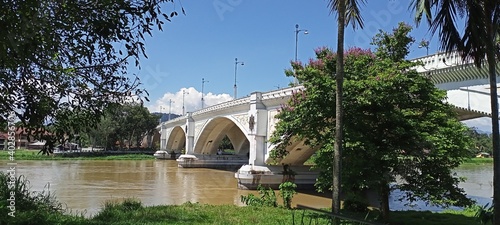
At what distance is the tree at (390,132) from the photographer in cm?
1117

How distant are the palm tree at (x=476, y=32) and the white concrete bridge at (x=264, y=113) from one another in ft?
2.09

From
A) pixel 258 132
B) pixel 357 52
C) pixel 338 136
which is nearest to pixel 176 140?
pixel 258 132

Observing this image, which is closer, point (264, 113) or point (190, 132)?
point (264, 113)

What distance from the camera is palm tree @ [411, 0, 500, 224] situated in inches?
275

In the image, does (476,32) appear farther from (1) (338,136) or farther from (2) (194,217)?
(2) (194,217)

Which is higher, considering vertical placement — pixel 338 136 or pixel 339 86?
pixel 339 86

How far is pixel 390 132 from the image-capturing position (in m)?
11.9

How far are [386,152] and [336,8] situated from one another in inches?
196

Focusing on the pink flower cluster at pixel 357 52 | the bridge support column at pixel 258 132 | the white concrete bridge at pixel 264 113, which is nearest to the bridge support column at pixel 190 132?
the white concrete bridge at pixel 264 113

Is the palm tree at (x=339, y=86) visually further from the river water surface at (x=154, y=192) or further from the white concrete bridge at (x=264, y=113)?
the river water surface at (x=154, y=192)

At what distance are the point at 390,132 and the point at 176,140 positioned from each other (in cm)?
5587

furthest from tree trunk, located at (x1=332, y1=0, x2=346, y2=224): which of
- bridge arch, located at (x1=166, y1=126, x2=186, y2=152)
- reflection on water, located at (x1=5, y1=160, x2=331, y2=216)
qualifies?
bridge arch, located at (x1=166, y1=126, x2=186, y2=152)

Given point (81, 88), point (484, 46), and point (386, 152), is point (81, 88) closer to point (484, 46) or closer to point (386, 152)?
point (484, 46)

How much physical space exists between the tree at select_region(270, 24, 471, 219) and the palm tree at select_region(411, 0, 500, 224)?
3.81 m
